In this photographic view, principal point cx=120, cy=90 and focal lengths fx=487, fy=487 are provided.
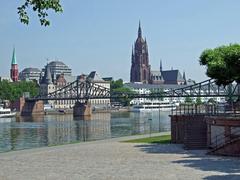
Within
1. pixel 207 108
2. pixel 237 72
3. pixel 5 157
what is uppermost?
pixel 237 72

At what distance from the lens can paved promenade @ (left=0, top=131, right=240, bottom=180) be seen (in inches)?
1069

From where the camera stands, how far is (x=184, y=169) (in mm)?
28797

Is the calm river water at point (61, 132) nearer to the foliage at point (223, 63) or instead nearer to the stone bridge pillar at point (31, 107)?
the foliage at point (223, 63)

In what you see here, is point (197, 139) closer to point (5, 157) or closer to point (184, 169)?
point (184, 169)

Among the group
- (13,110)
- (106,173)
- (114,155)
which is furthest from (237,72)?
(13,110)

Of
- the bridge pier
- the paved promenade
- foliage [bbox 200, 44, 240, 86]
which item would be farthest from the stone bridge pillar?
foliage [bbox 200, 44, 240, 86]

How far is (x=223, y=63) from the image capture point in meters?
41.3

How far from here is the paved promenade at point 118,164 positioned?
2716 cm

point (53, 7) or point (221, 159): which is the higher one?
point (53, 7)

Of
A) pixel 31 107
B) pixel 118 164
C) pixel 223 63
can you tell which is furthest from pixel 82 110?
pixel 118 164

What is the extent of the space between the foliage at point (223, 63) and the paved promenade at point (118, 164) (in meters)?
7.22

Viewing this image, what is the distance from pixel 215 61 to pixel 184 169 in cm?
1588

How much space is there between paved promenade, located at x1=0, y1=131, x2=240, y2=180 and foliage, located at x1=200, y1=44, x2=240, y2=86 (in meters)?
7.22

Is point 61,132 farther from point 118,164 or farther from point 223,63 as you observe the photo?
point 118,164
